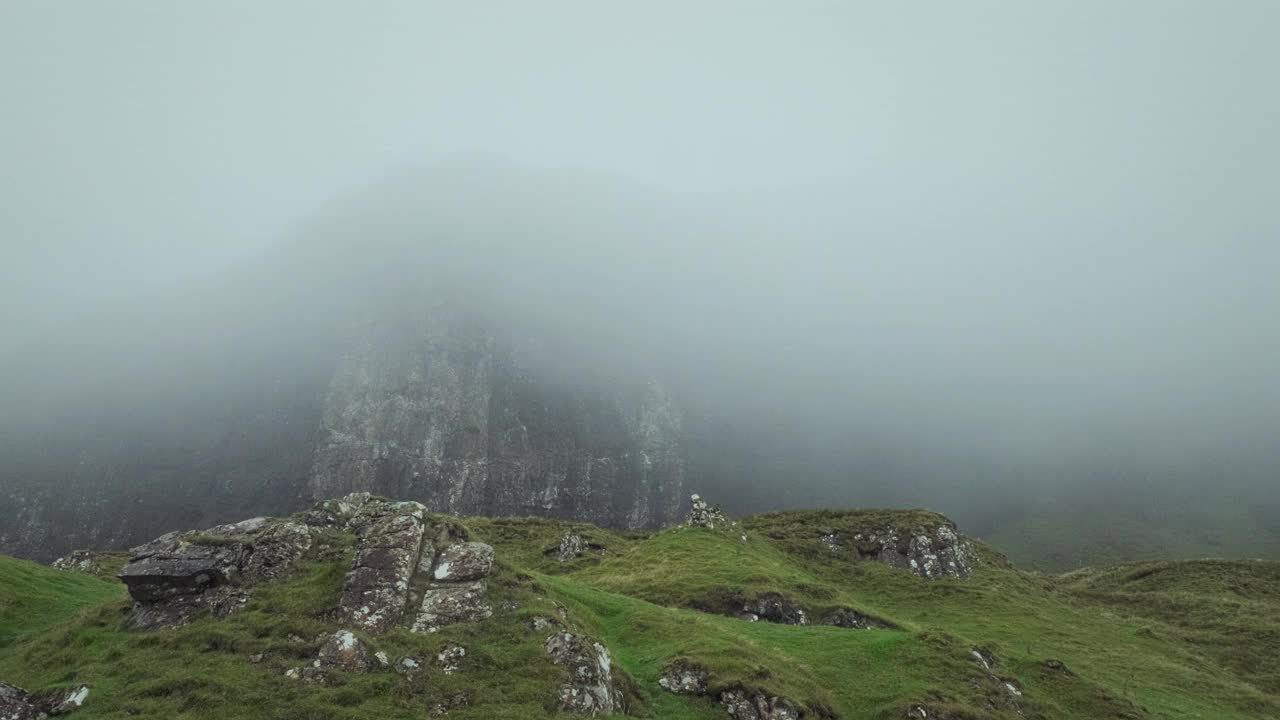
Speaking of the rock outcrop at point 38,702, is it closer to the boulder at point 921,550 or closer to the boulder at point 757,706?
the boulder at point 757,706

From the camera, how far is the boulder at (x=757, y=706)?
19938mm

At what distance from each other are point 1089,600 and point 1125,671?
27.5 metres

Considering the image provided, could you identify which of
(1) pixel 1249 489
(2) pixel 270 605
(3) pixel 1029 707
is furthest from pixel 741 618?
(1) pixel 1249 489

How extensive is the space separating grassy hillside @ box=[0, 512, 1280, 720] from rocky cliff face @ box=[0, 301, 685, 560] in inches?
4303

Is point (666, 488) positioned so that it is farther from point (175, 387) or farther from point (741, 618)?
point (175, 387)

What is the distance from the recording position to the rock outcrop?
609 inches

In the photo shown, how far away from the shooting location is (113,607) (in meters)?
22.1

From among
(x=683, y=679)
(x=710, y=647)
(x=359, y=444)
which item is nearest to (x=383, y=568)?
(x=683, y=679)

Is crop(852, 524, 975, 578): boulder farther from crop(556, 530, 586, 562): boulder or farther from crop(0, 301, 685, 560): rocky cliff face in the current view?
crop(0, 301, 685, 560): rocky cliff face

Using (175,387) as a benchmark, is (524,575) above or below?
above

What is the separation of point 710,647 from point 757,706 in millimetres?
3770

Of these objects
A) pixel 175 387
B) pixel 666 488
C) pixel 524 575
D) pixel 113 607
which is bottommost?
pixel 666 488

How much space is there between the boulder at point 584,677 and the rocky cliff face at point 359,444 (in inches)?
5290

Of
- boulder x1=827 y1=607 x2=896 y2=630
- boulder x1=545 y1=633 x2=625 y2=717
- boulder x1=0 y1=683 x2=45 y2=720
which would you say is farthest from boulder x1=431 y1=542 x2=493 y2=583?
boulder x1=827 y1=607 x2=896 y2=630
